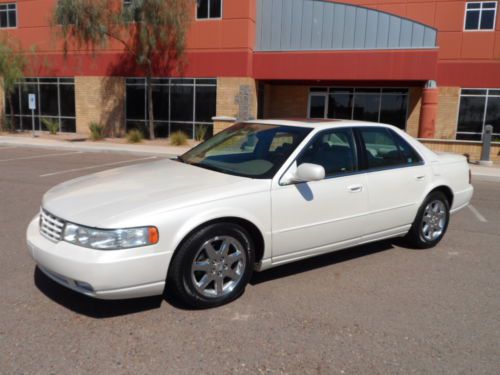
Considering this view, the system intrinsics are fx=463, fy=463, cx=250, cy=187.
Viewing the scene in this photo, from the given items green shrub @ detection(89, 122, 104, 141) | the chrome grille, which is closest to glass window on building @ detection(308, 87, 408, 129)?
green shrub @ detection(89, 122, 104, 141)

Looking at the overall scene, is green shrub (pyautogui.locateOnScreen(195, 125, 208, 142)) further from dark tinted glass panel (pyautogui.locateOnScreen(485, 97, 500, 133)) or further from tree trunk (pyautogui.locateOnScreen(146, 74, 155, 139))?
dark tinted glass panel (pyautogui.locateOnScreen(485, 97, 500, 133))

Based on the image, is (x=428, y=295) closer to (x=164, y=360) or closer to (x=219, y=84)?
(x=164, y=360)

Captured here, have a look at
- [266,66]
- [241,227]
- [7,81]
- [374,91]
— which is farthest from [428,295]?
[7,81]

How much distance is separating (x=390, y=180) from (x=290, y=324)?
2.13 m

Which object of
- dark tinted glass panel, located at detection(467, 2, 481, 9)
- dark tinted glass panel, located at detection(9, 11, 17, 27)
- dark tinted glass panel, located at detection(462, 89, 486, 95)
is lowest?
dark tinted glass panel, located at detection(462, 89, 486, 95)

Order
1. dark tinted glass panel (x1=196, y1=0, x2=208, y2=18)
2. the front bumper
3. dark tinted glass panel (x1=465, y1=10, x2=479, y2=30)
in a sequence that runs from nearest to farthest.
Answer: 1. the front bumper
2. dark tinted glass panel (x1=196, y1=0, x2=208, y2=18)
3. dark tinted glass panel (x1=465, y1=10, x2=479, y2=30)

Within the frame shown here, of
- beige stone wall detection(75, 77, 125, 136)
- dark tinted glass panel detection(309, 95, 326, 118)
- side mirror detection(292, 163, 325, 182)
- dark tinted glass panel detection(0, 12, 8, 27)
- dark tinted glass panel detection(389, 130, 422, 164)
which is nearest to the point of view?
side mirror detection(292, 163, 325, 182)

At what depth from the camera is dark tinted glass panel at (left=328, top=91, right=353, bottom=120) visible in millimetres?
22720

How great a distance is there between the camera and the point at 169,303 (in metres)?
3.91

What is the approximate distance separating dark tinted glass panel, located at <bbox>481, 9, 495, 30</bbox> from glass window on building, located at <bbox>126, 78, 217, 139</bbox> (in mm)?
12272

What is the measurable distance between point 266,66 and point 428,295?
686 inches

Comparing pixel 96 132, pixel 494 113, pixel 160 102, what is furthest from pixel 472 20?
pixel 96 132

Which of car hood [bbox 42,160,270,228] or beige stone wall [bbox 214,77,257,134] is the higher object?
beige stone wall [bbox 214,77,257,134]

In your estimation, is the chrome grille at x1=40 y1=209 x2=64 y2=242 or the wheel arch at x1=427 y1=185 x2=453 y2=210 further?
the wheel arch at x1=427 y1=185 x2=453 y2=210
